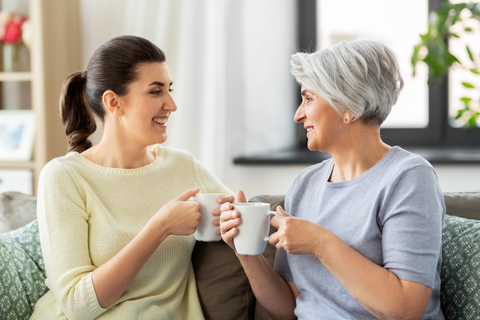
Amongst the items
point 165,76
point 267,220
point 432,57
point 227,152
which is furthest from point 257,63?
point 267,220

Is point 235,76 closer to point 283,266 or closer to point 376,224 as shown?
point 283,266

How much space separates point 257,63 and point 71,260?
1648 mm

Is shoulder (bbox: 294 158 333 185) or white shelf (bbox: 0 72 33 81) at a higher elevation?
white shelf (bbox: 0 72 33 81)

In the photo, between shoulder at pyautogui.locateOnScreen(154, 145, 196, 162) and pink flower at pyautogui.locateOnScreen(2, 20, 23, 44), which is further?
pink flower at pyautogui.locateOnScreen(2, 20, 23, 44)

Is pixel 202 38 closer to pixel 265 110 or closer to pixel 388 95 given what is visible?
pixel 265 110

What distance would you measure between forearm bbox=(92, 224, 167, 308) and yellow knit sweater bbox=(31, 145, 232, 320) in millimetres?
25

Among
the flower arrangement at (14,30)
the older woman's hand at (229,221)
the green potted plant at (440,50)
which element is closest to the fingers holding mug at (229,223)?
the older woman's hand at (229,221)

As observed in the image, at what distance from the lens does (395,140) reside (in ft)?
9.36

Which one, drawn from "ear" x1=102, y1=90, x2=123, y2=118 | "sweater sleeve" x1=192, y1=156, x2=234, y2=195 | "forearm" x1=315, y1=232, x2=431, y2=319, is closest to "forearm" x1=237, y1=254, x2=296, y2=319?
→ "forearm" x1=315, y1=232, x2=431, y2=319

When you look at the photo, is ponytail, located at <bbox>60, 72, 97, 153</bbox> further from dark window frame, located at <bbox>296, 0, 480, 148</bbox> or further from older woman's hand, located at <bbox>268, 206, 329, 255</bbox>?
dark window frame, located at <bbox>296, 0, 480, 148</bbox>

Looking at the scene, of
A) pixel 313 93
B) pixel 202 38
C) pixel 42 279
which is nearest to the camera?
pixel 313 93

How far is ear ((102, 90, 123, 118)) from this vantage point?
1424mm

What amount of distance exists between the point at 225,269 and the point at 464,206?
0.73 metres

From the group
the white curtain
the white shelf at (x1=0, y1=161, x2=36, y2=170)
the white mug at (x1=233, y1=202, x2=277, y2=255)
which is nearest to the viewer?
the white mug at (x1=233, y1=202, x2=277, y2=255)
